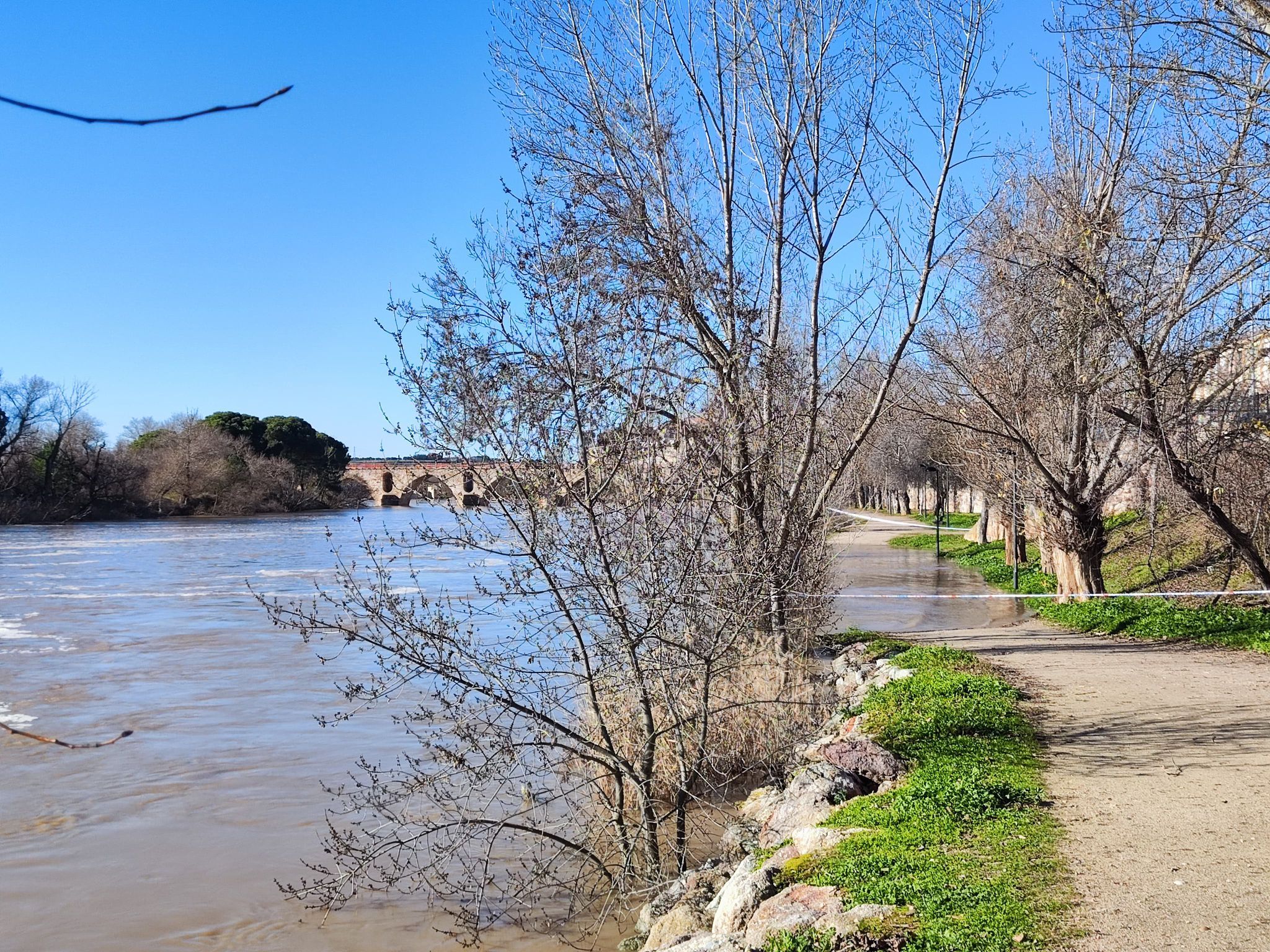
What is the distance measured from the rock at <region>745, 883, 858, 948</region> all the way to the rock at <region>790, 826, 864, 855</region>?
0.73m

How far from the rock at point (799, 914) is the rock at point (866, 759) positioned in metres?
2.44

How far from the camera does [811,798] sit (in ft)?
25.7

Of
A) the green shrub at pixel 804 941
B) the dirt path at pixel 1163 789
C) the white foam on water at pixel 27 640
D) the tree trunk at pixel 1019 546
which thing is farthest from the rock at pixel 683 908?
the tree trunk at pixel 1019 546

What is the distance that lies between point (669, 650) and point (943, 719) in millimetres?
3001

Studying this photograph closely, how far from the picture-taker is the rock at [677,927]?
22.1 ft

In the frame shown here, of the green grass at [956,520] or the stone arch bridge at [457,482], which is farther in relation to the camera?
the green grass at [956,520]

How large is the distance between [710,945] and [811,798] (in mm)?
2149

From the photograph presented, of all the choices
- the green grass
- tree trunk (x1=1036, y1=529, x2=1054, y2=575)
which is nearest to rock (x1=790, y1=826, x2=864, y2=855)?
tree trunk (x1=1036, y1=529, x2=1054, y2=575)

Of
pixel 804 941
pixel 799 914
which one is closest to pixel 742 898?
pixel 799 914

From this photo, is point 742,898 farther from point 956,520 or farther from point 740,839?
point 956,520

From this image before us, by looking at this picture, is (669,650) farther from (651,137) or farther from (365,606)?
(651,137)

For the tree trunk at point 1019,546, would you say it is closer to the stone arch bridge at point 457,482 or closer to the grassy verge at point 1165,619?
the grassy verge at point 1165,619

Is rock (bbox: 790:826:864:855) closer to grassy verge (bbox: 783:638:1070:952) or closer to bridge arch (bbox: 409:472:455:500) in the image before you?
grassy verge (bbox: 783:638:1070:952)

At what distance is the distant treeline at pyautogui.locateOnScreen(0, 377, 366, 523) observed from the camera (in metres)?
61.5
